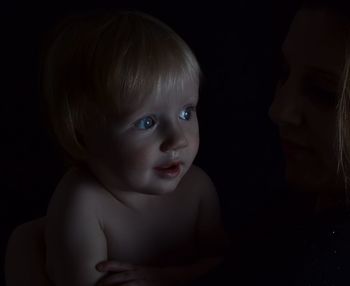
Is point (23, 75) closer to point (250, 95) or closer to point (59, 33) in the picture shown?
point (59, 33)

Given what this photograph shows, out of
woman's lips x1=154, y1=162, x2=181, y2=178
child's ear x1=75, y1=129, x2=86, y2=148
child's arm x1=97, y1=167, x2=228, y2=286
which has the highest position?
child's ear x1=75, y1=129, x2=86, y2=148

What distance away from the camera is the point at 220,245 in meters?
1.04

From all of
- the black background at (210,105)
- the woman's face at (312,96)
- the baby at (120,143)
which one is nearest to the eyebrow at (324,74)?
the woman's face at (312,96)

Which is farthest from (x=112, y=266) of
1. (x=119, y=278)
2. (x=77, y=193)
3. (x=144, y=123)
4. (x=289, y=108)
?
(x=289, y=108)

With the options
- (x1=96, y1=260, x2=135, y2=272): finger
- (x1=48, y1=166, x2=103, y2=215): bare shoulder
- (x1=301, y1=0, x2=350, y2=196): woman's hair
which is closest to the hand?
(x1=96, y1=260, x2=135, y2=272): finger

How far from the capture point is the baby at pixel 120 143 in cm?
87

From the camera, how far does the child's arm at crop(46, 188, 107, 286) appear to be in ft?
3.00

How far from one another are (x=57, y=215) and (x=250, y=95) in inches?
18.2

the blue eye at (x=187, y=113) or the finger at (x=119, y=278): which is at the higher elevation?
the blue eye at (x=187, y=113)

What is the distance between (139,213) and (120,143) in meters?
0.16

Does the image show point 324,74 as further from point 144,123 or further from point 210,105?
point 210,105

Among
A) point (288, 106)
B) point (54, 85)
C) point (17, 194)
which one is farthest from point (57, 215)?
point (288, 106)

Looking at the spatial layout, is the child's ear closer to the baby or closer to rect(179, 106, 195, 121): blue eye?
the baby

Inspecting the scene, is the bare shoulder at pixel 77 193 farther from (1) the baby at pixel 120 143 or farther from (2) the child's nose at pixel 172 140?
(2) the child's nose at pixel 172 140
